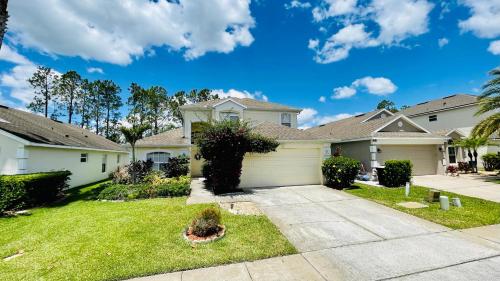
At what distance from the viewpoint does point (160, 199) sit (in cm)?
991

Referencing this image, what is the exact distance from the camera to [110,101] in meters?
36.8

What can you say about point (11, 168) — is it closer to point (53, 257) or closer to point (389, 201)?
point (53, 257)

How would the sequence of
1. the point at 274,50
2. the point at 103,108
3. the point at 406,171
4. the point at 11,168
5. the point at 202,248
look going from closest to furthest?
the point at 202,248, the point at 11,168, the point at 406,171, the point at 274,50, the point at 103,108

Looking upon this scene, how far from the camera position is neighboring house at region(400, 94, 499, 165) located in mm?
20047

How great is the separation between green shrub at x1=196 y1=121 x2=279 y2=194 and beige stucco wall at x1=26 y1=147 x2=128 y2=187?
7912 mm

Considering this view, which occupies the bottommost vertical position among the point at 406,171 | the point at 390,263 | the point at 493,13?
the point at 390,263

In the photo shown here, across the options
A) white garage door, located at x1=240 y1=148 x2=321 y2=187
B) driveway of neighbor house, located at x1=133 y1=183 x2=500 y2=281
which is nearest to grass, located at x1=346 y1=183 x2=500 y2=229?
driveway of neighbor house, located at x1=133 y1=183 x2=500 y2=281

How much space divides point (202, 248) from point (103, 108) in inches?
1551

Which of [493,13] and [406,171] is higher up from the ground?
[493,13]

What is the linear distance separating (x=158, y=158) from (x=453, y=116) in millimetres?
27844

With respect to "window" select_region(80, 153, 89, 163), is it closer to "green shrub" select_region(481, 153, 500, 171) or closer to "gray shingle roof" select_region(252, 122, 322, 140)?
"gray shingle roof" select_region(252, 122, 322, 140)

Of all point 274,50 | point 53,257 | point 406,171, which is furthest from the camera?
point 274,50

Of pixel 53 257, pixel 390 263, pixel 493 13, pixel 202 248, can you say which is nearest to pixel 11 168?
pixel 53 257

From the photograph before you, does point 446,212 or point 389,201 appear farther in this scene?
point 389,201
